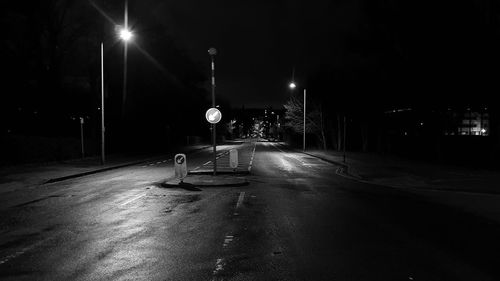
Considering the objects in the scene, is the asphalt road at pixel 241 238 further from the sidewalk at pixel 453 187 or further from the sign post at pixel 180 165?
the sign post at pixel 180 165

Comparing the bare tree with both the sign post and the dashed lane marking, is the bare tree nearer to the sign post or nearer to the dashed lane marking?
the sign post

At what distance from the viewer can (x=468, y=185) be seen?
16297mm

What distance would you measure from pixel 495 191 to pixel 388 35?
1780 centimetres

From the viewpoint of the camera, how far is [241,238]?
807 centimetres

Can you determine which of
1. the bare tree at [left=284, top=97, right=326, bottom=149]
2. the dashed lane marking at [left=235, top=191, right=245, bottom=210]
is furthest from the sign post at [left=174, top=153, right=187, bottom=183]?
the bare tree at [left=284, top=97, right=326, bottom=149]

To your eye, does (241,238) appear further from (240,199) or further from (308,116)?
(308,116)

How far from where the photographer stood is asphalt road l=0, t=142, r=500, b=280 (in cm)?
615

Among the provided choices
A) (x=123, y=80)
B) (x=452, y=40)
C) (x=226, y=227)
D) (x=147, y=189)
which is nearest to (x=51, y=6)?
(x=123, y=80)

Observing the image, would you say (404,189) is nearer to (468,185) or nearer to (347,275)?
(468,185)

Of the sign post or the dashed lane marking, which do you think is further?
the sign post

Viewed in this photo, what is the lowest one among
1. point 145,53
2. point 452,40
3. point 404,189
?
point 404,189

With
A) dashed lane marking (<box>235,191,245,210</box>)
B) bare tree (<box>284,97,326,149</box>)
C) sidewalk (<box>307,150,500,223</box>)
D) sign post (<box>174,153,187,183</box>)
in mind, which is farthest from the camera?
bare tree (<box>284,97,326,149</box>)

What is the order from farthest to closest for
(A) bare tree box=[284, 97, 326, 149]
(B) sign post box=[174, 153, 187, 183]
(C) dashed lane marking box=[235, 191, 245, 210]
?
(A) bare tree box=[284, 97, 326, 149] < (B) sign post box=[174, 153, 187, 183] < (C) dashed lane marking box=[235, 191, 245, 210]

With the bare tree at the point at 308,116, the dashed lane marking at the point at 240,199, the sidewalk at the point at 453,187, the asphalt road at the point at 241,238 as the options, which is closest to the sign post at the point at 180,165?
the asphalt road at the point at 241,238
